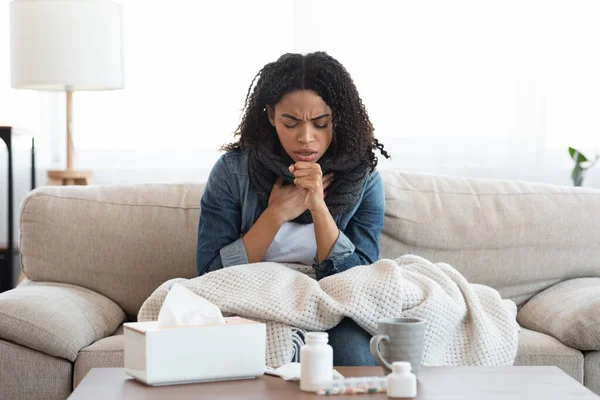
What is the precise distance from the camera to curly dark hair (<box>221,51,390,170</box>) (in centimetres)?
196

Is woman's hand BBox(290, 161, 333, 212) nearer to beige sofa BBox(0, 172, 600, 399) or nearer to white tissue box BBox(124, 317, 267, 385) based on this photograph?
beige sofa BBox(0, 172, 600, 399)

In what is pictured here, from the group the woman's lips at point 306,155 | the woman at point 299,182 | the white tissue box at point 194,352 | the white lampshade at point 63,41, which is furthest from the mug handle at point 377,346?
the white lampshade at point 63,41

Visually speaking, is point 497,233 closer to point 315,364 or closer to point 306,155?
point 306,155

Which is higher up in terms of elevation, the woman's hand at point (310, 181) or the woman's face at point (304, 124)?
the woman's face at point (304, 124)

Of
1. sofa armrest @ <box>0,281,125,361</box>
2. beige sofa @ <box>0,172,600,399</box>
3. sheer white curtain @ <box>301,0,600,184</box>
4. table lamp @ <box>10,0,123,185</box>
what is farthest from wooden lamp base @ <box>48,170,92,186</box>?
sheer white curtain @ <box>301,0,600,184</box>

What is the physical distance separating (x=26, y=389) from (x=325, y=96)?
0.94 m

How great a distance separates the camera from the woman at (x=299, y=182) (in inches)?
74.9

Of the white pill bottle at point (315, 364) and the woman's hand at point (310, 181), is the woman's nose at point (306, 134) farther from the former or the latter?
the white pill bottle at point (315, 364)

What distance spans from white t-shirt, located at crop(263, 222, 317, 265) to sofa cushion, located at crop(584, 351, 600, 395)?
0.67 meters

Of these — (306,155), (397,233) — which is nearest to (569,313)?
(397,233)

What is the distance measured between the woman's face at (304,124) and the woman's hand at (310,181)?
48mm

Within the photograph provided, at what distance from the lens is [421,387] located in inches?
46.5

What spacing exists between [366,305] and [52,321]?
675 millimetres

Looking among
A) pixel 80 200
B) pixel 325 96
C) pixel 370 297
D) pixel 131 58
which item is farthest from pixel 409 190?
pixel 131 58
